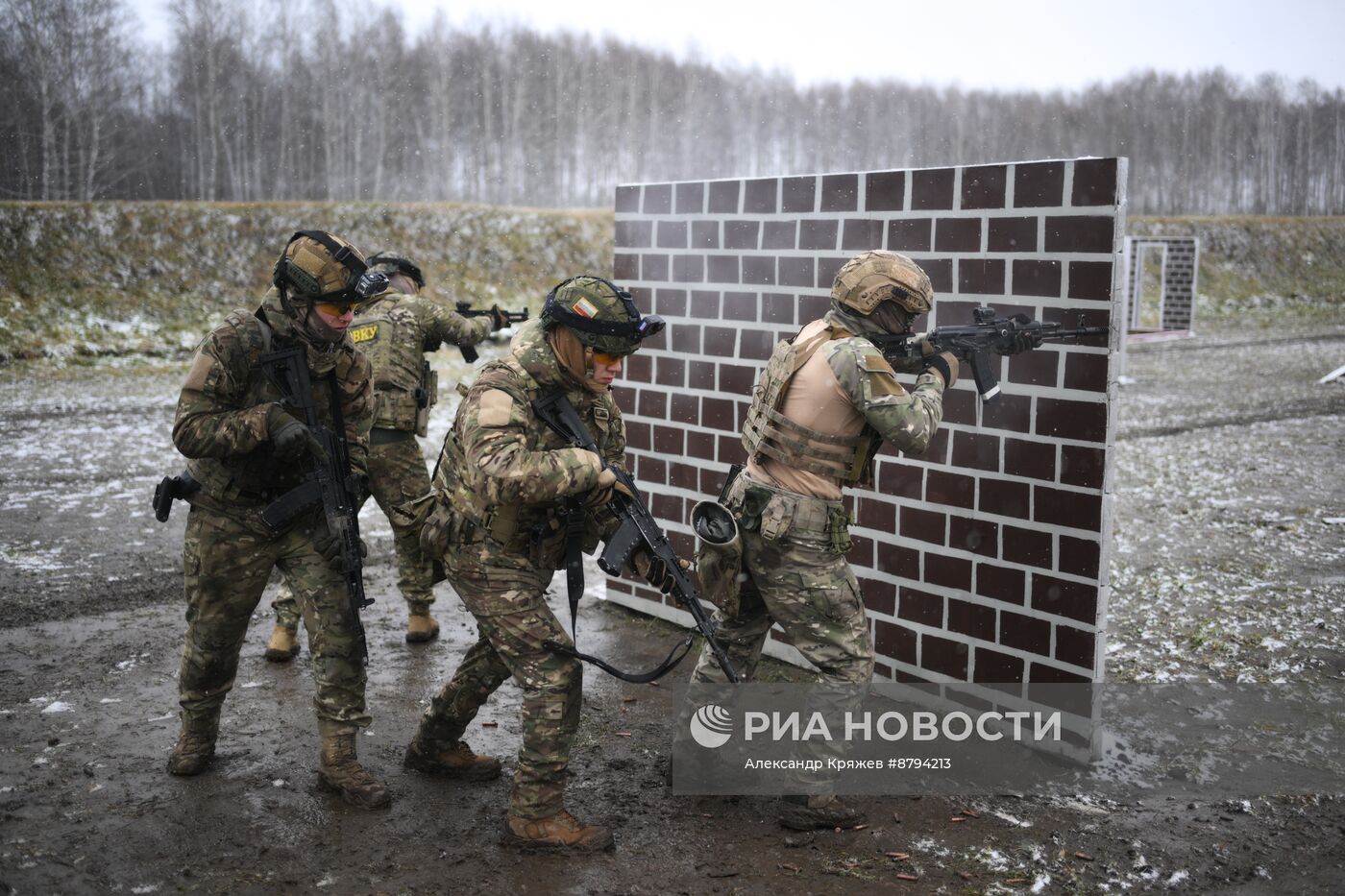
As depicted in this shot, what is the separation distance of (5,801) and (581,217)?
2627 cm

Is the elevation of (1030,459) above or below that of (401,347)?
below

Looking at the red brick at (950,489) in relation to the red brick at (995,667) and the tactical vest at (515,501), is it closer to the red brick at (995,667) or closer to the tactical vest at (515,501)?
the red brick at (995,667)

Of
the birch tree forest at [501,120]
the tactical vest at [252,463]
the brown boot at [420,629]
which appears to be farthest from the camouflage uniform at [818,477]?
the birch tree forest at [501,120]

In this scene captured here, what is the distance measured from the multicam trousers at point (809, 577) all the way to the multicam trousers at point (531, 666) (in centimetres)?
80

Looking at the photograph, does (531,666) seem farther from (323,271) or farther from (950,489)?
(950,489)

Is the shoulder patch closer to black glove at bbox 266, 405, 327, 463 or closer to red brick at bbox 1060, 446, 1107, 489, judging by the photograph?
black glove at bbox 266, 405, 327, 463

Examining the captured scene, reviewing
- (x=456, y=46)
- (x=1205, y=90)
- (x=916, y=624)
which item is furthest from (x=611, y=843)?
(x=1205, y=90)

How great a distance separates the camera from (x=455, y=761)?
166 inches

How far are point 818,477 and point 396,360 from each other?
283 centimetres

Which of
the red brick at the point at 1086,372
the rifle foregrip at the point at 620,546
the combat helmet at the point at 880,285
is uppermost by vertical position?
the combat helmet at the point at 880,285

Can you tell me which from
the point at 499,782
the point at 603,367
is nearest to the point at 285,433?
the point at 603,367

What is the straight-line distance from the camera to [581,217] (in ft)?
95.2

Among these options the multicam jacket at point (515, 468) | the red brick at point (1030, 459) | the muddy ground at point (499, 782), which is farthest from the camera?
the red brick at point (1030, 459)

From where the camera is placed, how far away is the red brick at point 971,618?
4.72 meters
